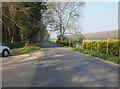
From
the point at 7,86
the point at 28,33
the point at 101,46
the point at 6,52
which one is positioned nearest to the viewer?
the point at 7,86

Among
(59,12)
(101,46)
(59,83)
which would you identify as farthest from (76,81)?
(59,12)

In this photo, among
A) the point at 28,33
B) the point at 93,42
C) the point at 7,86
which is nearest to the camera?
the point at 7,86

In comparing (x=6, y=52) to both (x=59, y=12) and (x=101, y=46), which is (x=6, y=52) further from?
(x=59, y=12)

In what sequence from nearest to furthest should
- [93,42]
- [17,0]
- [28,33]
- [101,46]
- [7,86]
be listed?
[7,86] < [101,46] < [93,42] < [17,0] < [28,33]

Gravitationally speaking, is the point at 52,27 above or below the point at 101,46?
above

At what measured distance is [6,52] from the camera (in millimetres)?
13250

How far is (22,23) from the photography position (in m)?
24.8

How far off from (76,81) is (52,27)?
39055 millimetres

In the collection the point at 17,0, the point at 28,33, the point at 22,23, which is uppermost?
the point at 17,0

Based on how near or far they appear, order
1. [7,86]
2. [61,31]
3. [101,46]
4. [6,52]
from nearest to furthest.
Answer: [7,86] → [6,52] → [101,46] → [61,31]

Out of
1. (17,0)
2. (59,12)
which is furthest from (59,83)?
(59,12)

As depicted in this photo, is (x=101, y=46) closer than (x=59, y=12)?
Yes

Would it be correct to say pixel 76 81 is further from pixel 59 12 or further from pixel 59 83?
pixel 59 12

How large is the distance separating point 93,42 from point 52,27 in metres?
25.8
